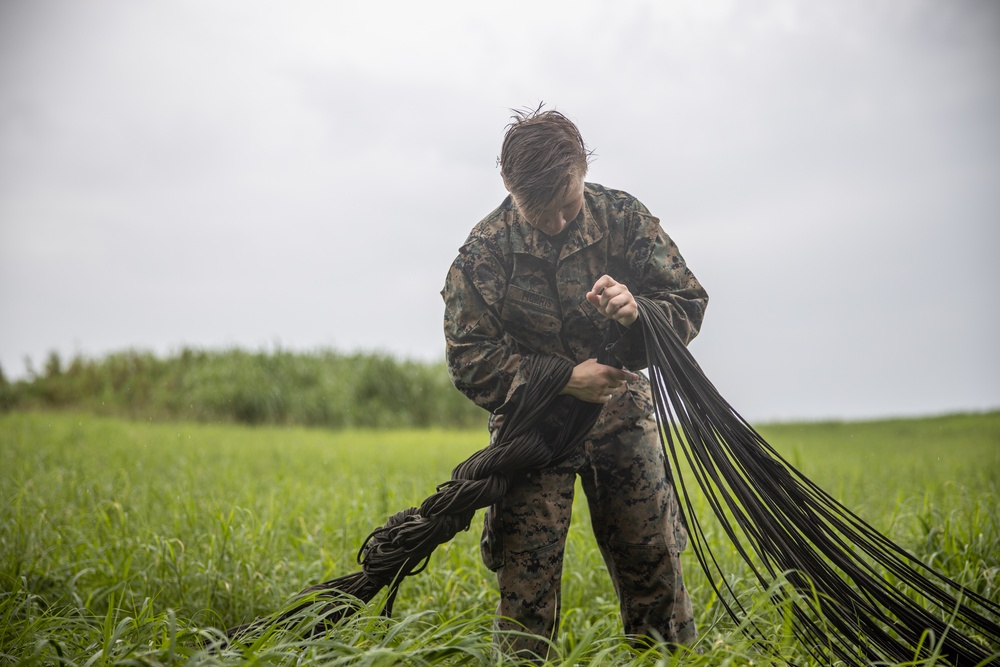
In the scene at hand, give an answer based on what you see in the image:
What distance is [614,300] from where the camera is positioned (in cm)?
242

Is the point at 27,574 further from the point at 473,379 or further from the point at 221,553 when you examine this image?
the point at 473,379

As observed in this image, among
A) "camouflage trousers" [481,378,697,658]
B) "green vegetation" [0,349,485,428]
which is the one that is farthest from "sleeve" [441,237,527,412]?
"green vegetation" [0,349,485,428]

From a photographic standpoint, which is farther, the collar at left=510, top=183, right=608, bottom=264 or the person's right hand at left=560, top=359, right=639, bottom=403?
the collar at left=510, top=183, right=608, bottom=264

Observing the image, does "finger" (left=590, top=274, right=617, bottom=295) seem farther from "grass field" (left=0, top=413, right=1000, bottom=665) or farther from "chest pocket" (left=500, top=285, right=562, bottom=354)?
"grass field" (left=0, top=413, right=1000, bottom=665)

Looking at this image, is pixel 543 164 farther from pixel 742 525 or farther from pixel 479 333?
pixel 742 525

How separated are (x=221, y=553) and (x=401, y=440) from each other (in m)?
6.71

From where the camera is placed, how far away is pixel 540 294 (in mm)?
2857

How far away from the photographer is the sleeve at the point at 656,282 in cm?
267

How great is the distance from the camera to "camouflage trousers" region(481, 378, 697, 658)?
108 inches

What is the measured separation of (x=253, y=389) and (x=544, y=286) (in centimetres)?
1166

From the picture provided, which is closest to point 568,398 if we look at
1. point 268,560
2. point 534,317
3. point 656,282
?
point 534,317

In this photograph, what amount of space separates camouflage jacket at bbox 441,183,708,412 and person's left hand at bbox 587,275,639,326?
9.2 inches

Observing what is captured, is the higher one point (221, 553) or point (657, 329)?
point (657, 329)

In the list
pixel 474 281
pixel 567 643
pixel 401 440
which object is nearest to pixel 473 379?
pixel 474 281
